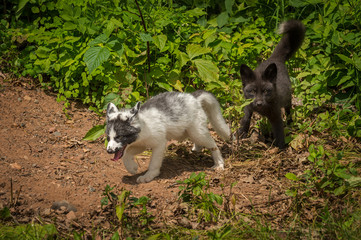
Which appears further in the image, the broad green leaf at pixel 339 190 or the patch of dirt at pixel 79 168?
the patch of dirt at pixel 79 168

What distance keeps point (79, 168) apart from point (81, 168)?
3 centimetres

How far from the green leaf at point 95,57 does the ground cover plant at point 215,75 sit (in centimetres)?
1

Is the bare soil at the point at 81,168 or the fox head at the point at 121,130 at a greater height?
the fox head at the point at 121,130

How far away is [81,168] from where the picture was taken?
16.5 feet

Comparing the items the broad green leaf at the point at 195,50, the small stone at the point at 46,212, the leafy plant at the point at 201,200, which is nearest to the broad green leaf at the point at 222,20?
the broad green leaf at the point at 195,50

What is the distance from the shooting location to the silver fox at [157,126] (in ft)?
15.1

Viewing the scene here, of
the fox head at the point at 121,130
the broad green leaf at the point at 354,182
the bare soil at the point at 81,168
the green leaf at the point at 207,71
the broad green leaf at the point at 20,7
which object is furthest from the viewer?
the broad green leaf at the point at 20,7

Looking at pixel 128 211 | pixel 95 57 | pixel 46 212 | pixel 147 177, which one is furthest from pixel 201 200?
pixel 95 57

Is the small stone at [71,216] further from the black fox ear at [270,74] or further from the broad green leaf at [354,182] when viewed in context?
the black fox ear at [270,74]

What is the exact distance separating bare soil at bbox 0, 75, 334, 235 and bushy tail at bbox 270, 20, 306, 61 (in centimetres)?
141

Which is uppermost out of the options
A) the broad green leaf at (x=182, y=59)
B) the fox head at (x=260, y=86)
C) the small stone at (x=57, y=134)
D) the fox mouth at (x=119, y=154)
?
the broad green leaf at (x=182, y=59)

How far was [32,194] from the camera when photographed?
13.6 ft

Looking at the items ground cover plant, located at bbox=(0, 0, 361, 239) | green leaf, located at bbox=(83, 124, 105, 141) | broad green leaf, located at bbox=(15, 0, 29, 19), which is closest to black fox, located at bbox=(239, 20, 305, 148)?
ground cover plant, located at bbox=(0, 0, 361, 239)

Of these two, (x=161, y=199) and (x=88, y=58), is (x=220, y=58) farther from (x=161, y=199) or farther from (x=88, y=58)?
(x=161, y=199)
